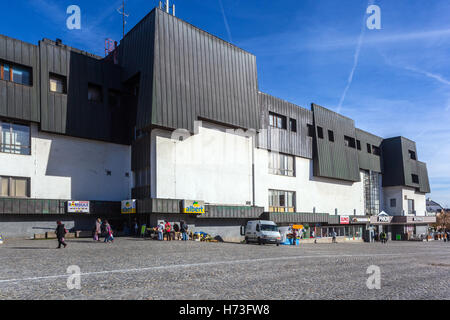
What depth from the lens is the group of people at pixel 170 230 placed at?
28.3 meters

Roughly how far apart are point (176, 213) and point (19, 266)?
18032 mm

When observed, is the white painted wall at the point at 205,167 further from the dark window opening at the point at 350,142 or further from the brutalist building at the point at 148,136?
the dark window opening at the point at 350,142

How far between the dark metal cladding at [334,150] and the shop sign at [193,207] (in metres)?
20.0

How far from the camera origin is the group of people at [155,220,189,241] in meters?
28.3

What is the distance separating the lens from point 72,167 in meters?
30.4

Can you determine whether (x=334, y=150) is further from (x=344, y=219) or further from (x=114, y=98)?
(x=114, y=98)

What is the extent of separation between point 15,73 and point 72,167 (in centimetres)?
793

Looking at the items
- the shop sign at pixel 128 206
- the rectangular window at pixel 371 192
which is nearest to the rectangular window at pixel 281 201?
the shop sign at pixel 128 206

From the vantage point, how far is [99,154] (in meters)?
32.1

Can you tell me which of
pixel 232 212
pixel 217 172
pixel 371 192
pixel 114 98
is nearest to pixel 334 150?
pixel 371 192

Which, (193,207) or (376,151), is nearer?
(193,207)

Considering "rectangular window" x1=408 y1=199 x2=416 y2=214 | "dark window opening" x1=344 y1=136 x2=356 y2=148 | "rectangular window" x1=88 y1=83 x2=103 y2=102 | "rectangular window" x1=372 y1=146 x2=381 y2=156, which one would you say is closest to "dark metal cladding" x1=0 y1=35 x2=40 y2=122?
"rectangular window" x1=88 y1=83 x2=103 y2=102
